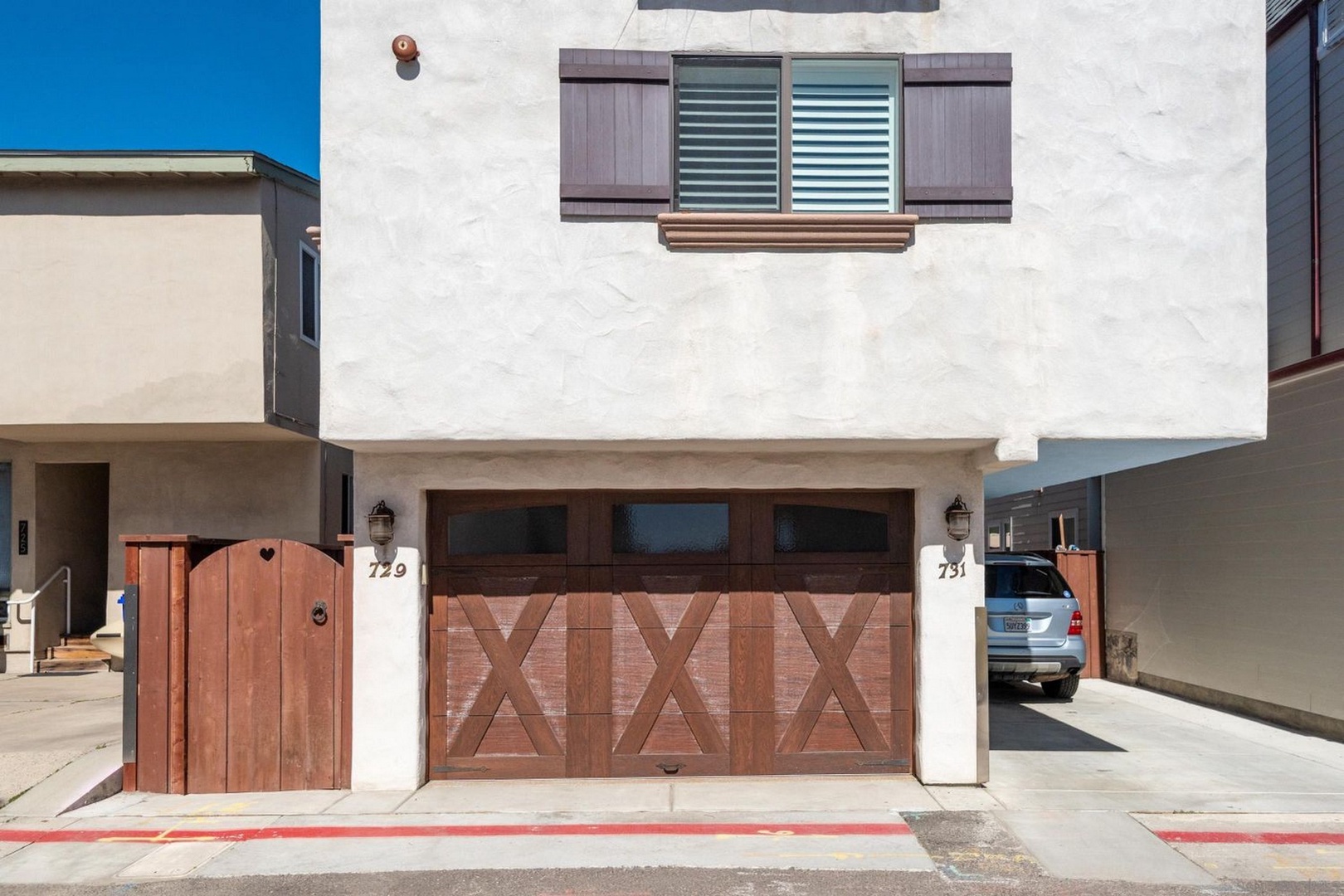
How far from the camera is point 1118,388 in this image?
777 centimetres

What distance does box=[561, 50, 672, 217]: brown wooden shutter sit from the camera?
7789 mm

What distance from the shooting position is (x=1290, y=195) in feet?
38.2

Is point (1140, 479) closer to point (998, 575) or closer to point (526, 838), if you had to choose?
point (998, 575)

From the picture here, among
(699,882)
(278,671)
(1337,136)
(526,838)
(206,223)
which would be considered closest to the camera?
(699,882)

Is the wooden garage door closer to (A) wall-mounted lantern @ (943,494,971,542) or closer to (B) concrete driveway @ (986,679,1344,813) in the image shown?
(A) wall-mounted lantern @ (943,494,971,542)

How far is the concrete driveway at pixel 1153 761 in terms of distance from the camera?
7902 millimetres

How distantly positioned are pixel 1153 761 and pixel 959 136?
578 centimetres

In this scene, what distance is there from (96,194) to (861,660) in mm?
10172

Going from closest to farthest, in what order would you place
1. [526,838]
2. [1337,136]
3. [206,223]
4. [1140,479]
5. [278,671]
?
[526,838]
[278,671]
[1337,136]
[206,223]
[1140,479]

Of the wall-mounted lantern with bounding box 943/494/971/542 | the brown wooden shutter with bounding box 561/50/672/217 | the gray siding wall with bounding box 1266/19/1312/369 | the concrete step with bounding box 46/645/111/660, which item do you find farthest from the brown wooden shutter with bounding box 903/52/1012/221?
the concrete step with bounding box 46/645/111/660

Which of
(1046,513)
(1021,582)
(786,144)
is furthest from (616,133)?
(1046,513)

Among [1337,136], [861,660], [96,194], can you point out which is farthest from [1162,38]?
[96,194]

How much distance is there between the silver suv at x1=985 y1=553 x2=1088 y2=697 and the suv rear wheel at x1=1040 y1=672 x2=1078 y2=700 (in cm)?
4

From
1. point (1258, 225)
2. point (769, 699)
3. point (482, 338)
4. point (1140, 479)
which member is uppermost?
point (1258, 225)
